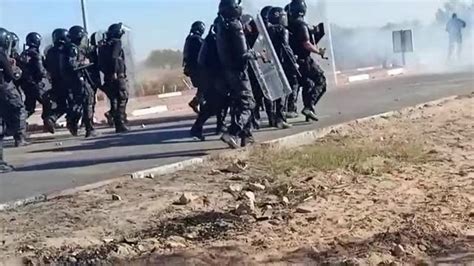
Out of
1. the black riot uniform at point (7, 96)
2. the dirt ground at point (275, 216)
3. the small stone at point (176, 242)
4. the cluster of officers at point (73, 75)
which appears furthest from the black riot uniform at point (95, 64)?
the small stone at point (176, 242)

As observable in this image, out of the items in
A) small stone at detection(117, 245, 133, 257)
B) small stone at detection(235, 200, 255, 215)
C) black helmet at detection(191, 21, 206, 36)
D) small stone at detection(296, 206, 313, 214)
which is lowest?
small stone at detection(296, 206, 313, 214)

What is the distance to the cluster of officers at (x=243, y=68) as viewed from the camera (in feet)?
34.6

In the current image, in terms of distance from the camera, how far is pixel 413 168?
8984 millimetres

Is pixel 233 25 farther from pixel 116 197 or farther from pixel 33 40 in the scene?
pixel 33 40

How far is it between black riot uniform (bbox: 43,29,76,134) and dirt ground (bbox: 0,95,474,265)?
4.59 m

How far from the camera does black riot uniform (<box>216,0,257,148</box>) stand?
10.4 m

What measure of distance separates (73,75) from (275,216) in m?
7.38

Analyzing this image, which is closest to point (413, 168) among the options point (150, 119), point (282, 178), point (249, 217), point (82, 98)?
point (282, 178)

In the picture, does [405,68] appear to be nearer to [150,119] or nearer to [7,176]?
[150,119]

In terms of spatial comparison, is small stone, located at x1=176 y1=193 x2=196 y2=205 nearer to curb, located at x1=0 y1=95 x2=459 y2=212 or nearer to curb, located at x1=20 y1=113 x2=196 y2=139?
curb, located at x1=0 y1=95 x2=459 y2=212

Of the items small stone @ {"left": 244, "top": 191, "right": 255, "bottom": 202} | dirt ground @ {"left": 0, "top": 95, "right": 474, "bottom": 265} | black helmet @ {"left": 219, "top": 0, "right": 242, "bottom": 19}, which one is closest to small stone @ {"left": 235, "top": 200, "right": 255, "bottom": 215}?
dirt ground @ {"left": 0, "top": 95, "right": 474, "bottom": 265}

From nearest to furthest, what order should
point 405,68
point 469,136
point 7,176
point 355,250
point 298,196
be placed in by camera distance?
point 355,250, point 298,196, point 7,176, point 469,136, point 405,68

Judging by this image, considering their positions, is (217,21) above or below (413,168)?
above

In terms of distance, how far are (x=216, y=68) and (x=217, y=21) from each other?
81 centimetres
